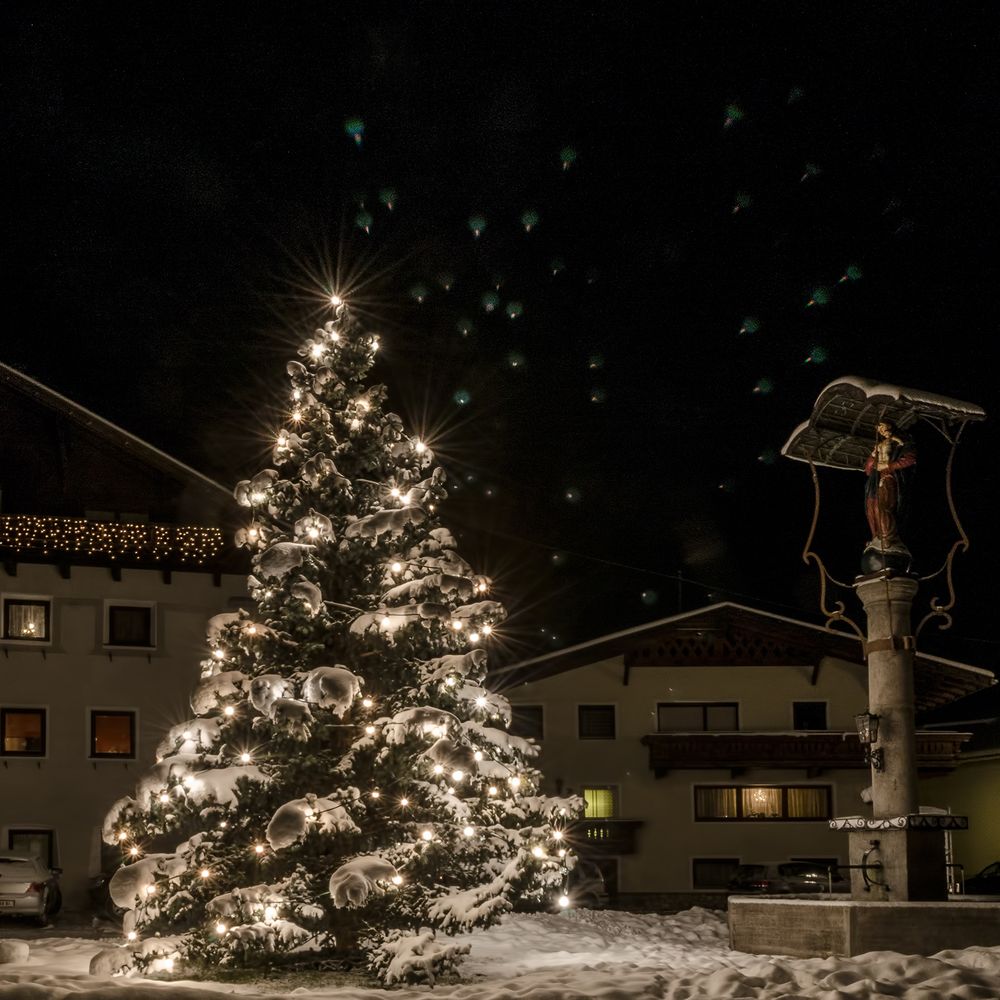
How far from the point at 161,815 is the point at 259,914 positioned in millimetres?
1508

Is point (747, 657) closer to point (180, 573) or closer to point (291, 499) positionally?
point (180, 573)

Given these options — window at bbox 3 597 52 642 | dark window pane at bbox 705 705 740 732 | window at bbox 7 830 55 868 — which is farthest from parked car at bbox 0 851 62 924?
dark window pane at bbox 705 705 740 732

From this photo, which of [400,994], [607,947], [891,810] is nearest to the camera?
[400,994]

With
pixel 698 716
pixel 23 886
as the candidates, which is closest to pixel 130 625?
pixel 23 886

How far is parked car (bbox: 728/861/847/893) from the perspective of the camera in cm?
3241

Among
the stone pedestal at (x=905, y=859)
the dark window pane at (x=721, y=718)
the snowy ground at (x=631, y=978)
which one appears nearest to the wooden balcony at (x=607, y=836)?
the dark window pane at (x=721, y=718)

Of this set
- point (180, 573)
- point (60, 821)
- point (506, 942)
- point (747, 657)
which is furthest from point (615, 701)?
point (506, 942)

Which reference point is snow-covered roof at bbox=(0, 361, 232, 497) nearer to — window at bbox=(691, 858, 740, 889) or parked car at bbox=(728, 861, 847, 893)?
parked car at bbox=(728, 861, 847, 893)

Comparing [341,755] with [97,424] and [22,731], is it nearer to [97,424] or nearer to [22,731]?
[22,731]

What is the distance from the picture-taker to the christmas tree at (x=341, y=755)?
14.8m

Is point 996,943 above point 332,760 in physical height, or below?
below

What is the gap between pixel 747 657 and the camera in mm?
41688

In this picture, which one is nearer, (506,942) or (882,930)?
(882,930)

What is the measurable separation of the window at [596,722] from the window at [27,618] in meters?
15.4
